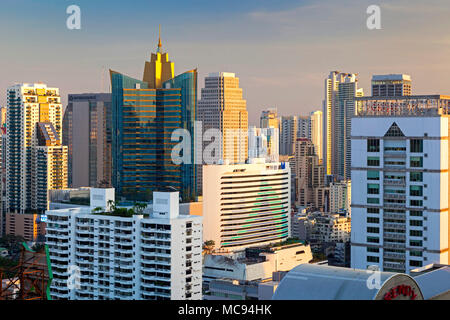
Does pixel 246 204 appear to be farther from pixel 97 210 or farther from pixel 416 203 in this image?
pixel 416 203

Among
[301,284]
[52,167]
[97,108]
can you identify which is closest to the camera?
[301,284]

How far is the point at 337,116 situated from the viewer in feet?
187

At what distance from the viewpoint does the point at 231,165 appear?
2695 cm

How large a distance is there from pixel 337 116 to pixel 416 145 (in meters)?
44.1

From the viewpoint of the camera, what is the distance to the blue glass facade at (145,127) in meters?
32.1

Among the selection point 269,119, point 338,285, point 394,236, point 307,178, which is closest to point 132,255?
point 394,236

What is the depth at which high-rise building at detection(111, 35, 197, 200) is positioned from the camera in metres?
32.0

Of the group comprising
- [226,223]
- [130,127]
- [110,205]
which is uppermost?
[130,127]

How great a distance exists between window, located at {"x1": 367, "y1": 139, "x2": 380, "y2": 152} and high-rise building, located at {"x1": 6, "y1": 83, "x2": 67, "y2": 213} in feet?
77.3

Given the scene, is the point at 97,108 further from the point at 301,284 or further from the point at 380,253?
the point at 301,284

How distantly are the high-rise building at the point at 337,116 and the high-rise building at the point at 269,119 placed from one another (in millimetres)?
4113
